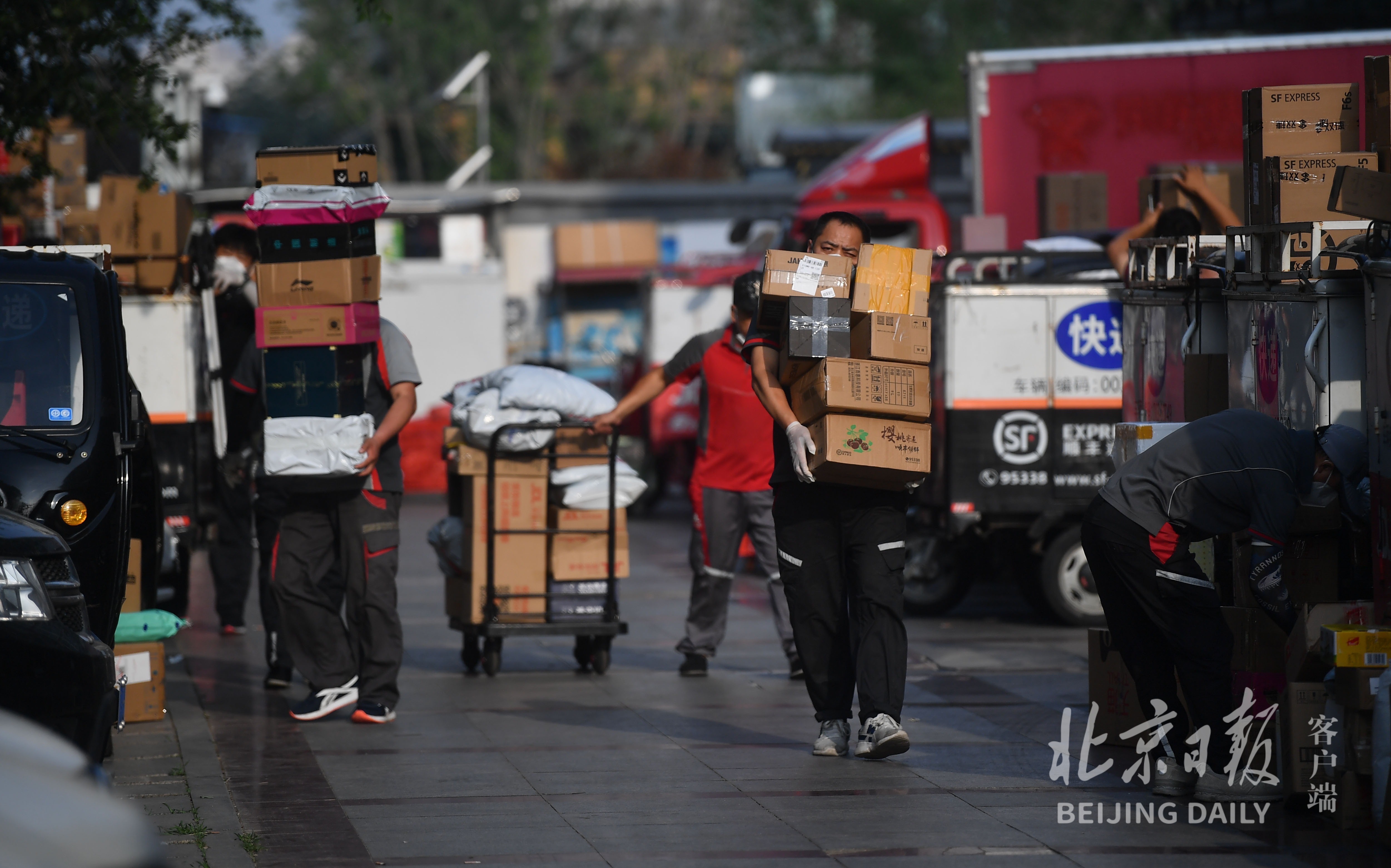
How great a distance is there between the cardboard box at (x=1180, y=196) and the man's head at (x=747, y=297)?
284 cm

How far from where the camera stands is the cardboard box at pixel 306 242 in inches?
320

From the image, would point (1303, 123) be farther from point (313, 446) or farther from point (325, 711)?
point (325, 711)

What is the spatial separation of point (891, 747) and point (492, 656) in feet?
10.6

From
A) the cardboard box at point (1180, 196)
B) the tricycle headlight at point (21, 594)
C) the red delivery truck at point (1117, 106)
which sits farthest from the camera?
the red delivery truck at point (1117, 106)

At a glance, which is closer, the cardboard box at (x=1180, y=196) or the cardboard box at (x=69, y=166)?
the cardboard box at (x=1180, y=196)

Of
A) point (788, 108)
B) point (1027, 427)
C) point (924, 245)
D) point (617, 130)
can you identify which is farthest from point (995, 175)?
point (617, 130)

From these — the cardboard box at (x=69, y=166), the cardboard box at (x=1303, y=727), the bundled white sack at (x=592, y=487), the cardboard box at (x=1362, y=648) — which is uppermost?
the cardboard box at (x=69, y=166)

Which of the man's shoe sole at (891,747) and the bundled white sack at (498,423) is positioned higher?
the bundled white sack at (498,423)

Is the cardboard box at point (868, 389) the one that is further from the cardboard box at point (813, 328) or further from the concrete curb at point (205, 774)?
the concrete curb at point (205, 774)

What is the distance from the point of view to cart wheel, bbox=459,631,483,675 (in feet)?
31.8

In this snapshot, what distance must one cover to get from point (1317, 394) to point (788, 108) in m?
45.4

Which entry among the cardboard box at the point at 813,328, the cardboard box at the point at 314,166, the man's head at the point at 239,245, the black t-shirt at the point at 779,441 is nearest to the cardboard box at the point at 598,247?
the man's head at the point at 239,245

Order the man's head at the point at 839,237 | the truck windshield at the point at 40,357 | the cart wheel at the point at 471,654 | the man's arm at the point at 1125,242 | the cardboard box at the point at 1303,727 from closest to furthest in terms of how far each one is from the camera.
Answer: the cardboard box at the point at 1303,727 → the man's head at the point at 839,237 → the truck windshield at the point at 40,357 → the cart wheel at the point at 471,654 → the man's arm at the point at 1125,242

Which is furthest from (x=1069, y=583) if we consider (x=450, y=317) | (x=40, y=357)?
(x=450, y=317)
